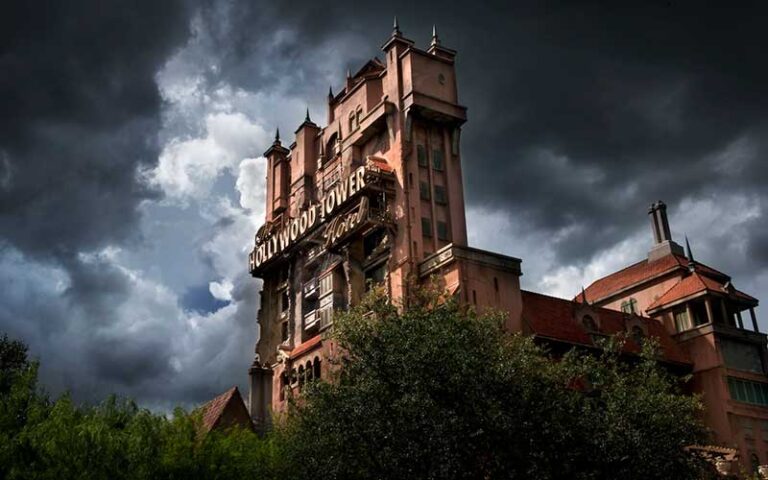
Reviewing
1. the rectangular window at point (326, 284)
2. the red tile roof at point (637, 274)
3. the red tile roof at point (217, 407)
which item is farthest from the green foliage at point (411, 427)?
the red tile roof at point (637, 274)

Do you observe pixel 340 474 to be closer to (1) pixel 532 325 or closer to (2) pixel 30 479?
(2) pixel 30 479

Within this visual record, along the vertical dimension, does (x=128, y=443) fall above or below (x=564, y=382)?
below

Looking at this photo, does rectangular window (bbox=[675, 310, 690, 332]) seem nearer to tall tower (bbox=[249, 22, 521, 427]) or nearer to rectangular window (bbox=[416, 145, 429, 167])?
tall tower (bbox=[249, 22, 521, 427])

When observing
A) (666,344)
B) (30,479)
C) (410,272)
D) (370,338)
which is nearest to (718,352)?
(666,344)

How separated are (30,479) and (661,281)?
46011mm

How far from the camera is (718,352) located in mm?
54500

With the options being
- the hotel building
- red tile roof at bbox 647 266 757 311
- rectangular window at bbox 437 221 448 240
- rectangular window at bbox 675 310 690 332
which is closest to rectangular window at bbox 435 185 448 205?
the hotel building

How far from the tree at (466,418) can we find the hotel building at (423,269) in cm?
1312

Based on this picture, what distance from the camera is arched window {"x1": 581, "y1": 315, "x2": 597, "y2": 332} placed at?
53094 mm

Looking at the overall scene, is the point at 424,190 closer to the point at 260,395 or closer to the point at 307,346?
the point at 307,346

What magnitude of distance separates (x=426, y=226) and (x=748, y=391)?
22769 mm

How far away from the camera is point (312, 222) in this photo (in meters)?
60.7

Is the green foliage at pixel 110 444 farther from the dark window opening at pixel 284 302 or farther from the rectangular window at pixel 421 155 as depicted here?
the dark window opening at pixel 284 302

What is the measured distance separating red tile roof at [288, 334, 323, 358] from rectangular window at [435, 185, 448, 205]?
11.5 meters
